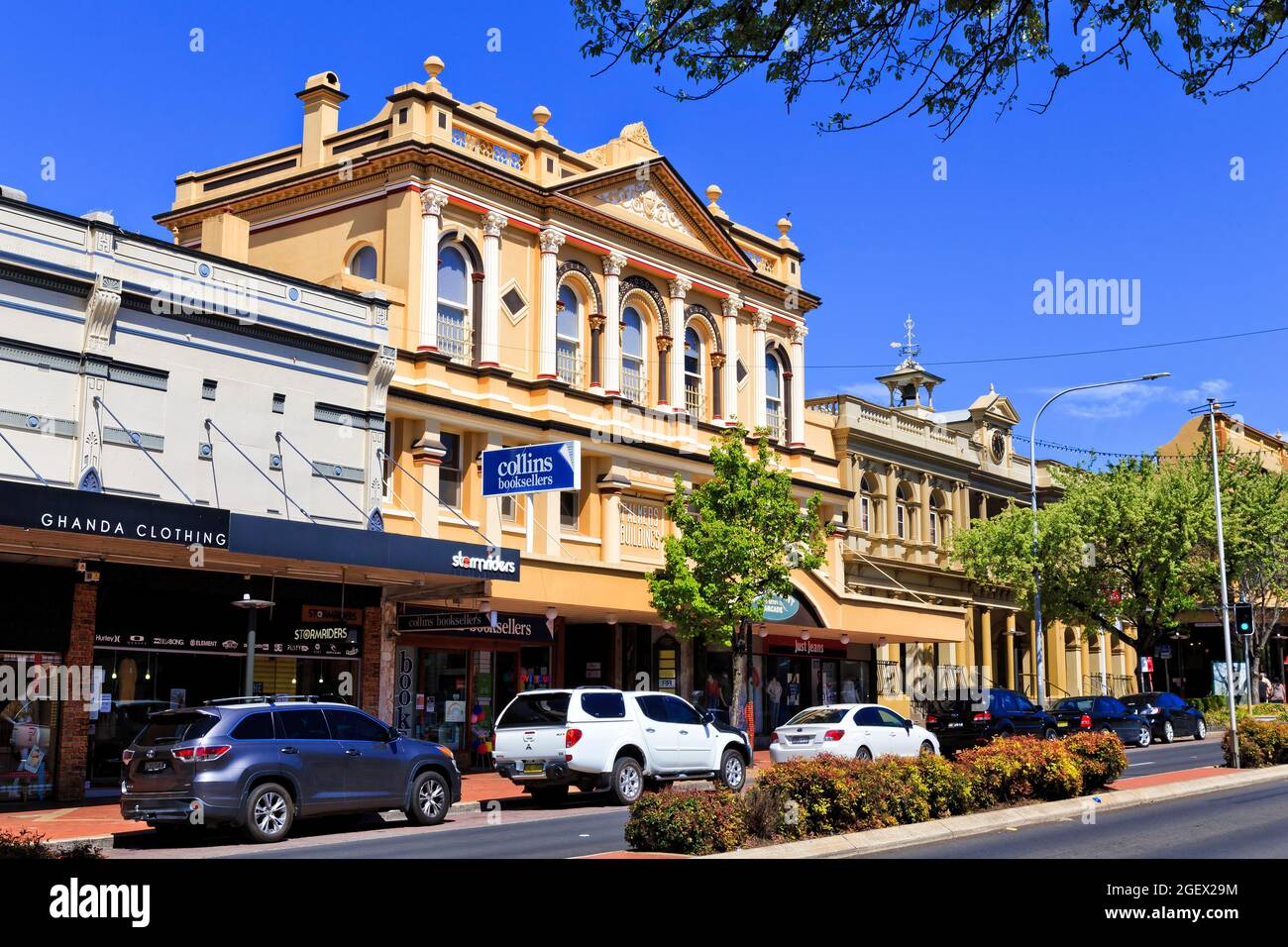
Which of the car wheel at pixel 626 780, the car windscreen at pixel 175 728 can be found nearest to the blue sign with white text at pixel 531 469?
the car wheel at pixel 626 780

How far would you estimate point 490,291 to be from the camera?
32.0 meters

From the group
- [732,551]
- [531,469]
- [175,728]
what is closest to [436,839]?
[175,728]

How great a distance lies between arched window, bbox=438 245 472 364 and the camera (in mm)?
31469

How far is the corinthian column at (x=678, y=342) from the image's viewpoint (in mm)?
36772

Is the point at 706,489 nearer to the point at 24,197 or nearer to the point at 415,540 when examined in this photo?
the point at 415,540

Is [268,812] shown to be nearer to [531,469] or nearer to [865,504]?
[531,469]

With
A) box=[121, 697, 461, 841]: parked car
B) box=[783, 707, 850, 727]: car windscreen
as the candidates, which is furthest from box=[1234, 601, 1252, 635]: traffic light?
box=[121, 697, 461, 841]: parked car

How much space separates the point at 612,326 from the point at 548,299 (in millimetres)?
2361

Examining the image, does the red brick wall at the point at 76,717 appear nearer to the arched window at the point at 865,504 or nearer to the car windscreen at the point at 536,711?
the car windscreen at the point at 536,711

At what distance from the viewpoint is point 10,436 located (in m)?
22.5
